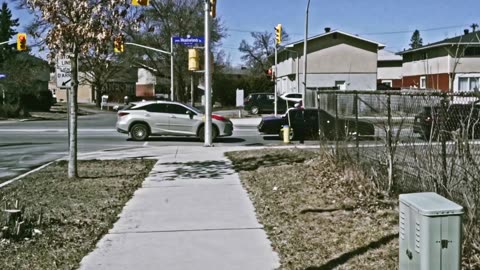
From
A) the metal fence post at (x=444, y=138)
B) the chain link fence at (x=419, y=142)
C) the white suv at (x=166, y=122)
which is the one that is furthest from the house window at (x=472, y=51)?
the metal fence post at (x=444, y=138)

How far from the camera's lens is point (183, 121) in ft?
73.6

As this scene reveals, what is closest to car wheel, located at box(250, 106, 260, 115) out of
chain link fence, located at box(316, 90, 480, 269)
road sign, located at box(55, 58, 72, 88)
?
chain link fence, located at box(316, 90, 480, 269)

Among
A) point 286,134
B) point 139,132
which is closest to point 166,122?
point 139,132

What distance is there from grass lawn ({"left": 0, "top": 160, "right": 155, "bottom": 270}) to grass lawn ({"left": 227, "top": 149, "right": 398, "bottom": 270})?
210 centimetres

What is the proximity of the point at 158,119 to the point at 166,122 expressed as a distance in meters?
0.33

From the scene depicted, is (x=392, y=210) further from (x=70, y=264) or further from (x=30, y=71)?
(x=30, y=71)

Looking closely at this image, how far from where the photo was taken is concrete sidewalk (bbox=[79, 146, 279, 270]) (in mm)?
5941

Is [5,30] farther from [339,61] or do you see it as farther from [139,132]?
[139,132]

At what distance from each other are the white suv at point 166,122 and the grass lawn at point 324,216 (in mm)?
10209

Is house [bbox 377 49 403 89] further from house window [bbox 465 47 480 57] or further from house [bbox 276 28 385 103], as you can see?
house window [bbox 465 47 480 57]

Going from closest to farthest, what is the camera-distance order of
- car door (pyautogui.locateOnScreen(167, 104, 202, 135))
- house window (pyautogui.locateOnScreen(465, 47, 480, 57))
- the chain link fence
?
the chain link fence → car door (pyautogui.locateOnScreen(167, 104, 202, 135)) → house window (pyautogui.locateOnScreen(465, 47, 480, 57))

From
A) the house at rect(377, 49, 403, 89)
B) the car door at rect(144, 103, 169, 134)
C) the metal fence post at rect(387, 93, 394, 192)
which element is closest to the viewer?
the metal fence post at rect(387, 93, 394, 192)

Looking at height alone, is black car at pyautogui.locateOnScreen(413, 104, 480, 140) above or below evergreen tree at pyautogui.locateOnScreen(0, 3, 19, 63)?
below

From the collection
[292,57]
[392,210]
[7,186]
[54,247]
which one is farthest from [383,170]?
[292,57]
